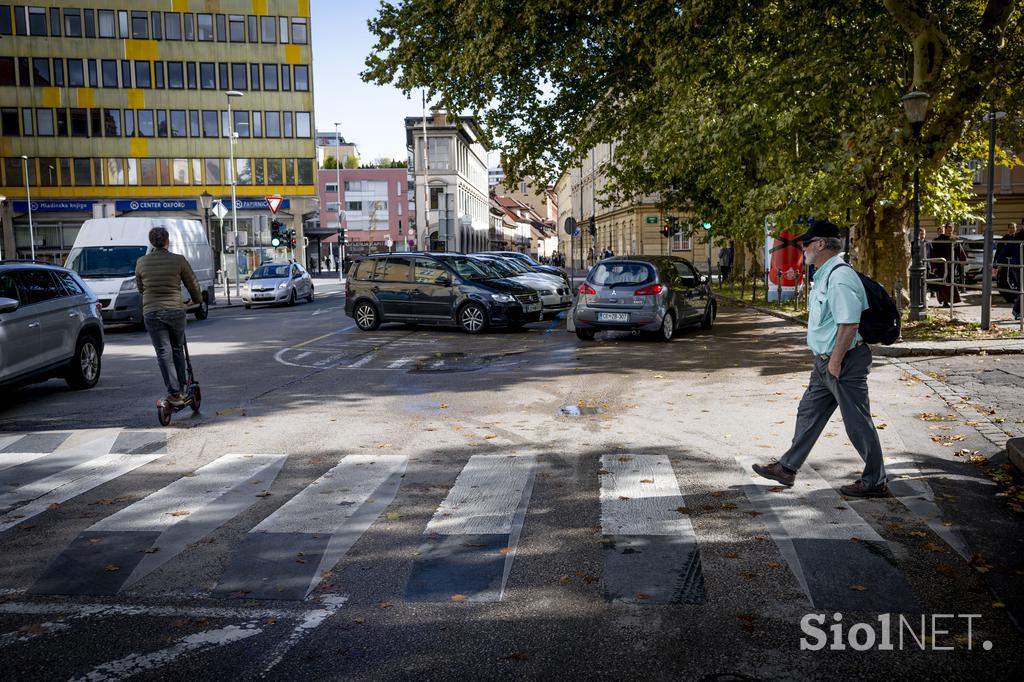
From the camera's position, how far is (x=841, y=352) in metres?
6.15

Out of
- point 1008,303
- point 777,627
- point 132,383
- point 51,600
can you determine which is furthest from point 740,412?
point 1008,303

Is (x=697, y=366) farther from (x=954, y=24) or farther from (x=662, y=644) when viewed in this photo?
(x=954, y=24)

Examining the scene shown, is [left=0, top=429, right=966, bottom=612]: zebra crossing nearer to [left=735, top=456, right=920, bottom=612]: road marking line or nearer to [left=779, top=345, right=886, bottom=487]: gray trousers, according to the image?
[left=735, top=456, right=920, bottom=612]: road marking line

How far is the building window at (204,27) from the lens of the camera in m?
55.9

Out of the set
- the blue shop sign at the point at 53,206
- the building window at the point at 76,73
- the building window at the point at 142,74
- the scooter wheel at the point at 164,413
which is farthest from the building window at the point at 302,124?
the scooter wheel at the point at 164,413

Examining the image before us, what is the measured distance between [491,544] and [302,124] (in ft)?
184

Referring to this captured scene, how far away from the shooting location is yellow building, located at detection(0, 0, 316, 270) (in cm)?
5519

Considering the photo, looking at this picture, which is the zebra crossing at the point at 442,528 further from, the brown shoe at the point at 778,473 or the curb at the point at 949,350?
the curb at the point at 949,350

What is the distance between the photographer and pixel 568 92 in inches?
908

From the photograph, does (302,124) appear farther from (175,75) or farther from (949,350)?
(949,350)

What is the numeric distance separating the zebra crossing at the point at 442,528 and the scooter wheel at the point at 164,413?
1397mm

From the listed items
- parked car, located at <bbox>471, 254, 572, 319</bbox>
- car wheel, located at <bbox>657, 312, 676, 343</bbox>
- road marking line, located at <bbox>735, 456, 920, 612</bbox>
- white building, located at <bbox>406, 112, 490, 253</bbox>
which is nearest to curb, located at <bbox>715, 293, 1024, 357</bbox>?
car wheel, located at <bbox>657, 312, 676, 343</bbox>

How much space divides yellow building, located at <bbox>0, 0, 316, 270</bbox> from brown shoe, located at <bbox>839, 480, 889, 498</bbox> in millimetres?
51867

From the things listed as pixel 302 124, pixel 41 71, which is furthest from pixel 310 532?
pixel 41 71
